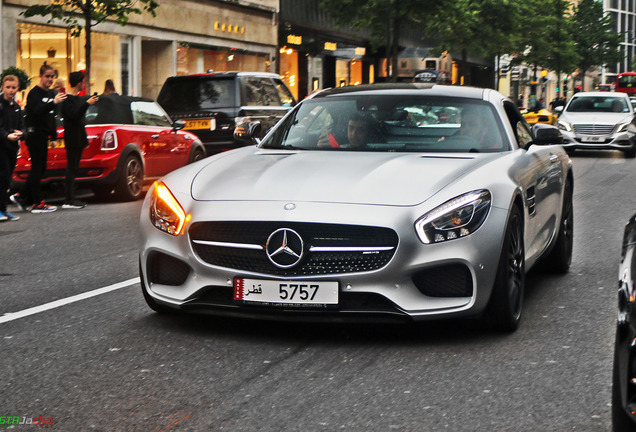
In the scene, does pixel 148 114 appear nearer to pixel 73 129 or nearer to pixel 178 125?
pixel 178 125

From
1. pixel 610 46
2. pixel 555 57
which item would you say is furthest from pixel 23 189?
pixel 610 46

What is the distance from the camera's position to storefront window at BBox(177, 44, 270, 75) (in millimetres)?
32375

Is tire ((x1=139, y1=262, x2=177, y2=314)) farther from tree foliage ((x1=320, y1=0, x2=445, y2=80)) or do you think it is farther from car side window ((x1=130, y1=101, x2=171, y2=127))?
tree foliage ((x1=320, y1=0, x2=445, y2=80))

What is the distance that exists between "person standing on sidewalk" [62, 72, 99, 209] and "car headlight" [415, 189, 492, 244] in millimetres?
8862

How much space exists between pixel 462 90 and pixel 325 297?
243cm

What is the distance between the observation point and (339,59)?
4691 centimetres

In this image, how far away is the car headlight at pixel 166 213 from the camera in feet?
18.5

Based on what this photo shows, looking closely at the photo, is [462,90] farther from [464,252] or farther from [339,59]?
[339,59]

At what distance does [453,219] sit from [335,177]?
723mm

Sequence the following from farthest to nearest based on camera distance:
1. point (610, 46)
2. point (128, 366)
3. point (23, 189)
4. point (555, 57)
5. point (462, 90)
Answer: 1. point (610, 46)
2. point (555, 57)
3. point (23, 189)
4. point (462, 90)
5. point (128, 366)

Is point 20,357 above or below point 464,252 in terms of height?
below

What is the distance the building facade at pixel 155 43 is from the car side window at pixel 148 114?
7.55m

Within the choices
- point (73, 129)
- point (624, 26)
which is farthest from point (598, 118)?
point (624, 26)

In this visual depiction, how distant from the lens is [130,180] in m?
15.4
